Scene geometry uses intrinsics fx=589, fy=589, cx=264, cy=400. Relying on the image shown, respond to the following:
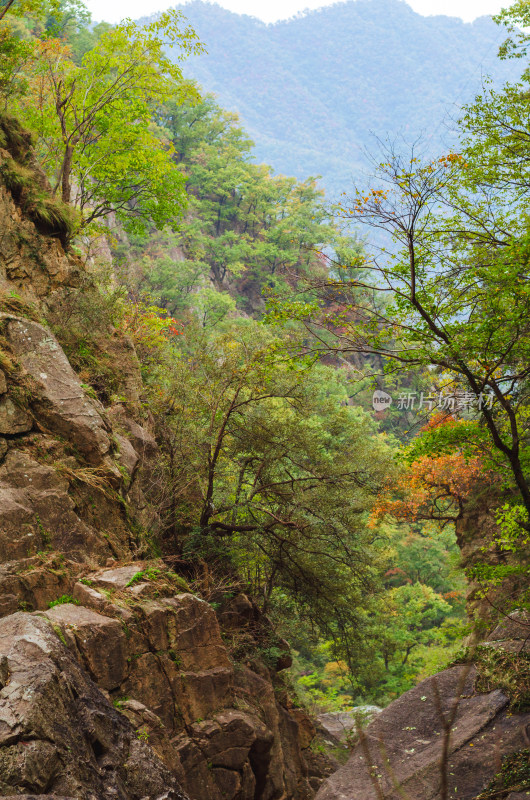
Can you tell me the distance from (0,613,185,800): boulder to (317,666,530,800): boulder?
3.13 metres

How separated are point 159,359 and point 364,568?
7538 millimetres

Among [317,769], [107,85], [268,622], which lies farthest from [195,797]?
[107,85]

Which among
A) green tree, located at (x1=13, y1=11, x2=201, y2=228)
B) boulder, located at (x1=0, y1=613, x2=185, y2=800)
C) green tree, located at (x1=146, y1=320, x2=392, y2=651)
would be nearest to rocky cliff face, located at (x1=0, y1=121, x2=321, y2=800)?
boulder, located at (x1=0, y1=613, x2=185, y2=800)

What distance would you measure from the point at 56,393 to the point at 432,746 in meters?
8.35

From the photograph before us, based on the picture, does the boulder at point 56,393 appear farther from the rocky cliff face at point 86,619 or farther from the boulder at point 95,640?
the boulder at point 95,640

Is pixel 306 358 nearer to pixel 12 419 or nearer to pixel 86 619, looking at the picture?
pixel 12 419

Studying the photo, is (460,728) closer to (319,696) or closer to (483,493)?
(483,493)

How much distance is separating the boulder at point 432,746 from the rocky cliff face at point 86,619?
1701mm

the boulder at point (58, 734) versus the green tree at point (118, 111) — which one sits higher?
the green tree at point (118, 111)

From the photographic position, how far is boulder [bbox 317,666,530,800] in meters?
8.05

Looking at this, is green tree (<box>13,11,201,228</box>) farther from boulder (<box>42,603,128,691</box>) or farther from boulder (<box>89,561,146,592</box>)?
boulder (<box>42,603,128,691</box>)

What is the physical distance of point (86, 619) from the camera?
6613mm

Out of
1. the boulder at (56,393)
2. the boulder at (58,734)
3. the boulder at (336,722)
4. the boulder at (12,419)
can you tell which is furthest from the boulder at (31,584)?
the boulder at (336,722)

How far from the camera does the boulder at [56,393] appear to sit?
9203mm
